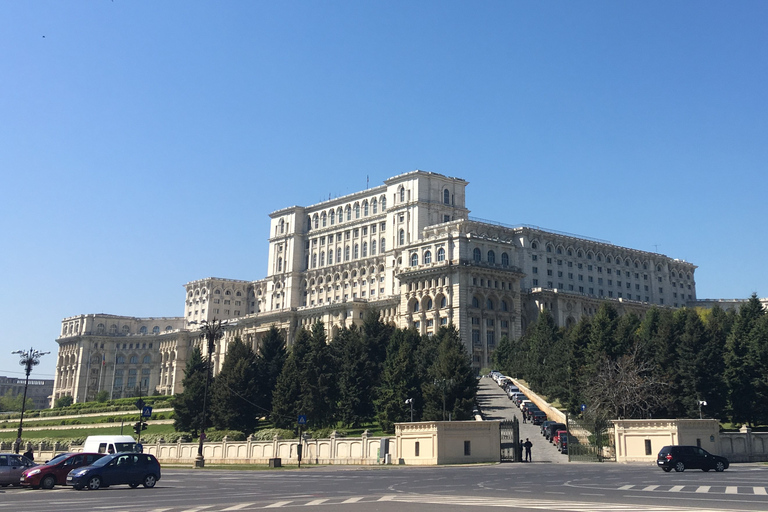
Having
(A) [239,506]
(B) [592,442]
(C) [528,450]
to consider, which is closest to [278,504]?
(A) [239,506]

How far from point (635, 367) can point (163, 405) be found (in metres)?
83.5

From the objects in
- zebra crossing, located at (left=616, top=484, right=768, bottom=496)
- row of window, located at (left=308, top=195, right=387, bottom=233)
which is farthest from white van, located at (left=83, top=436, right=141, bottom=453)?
row of window, located at (left=308, top=195, right=387, bottom=233)

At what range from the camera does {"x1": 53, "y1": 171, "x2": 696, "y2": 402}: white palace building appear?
127500 millimetres

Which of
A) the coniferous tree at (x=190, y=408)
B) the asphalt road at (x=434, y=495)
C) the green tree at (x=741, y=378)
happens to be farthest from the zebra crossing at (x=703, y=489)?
the coniferous tree at (x=190, y=408)

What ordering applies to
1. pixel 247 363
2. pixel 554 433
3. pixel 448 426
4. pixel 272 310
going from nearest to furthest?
pixel 448 426 < pixel 554 433 < pixel 247 363 < pixel 272 310

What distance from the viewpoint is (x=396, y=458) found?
174ft

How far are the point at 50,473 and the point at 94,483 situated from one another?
9.50 ft

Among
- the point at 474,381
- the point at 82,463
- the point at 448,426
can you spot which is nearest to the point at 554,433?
the point at 474,381

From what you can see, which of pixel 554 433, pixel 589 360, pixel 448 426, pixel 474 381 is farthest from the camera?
pixel 589 360

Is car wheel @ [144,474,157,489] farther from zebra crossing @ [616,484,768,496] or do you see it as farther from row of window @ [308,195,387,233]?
row of window @ [308,195,387,233]

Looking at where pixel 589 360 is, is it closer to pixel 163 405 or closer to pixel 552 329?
pixel 552 329

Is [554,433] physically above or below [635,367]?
below

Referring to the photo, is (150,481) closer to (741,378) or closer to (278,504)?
(278,504)

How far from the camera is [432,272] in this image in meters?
128
